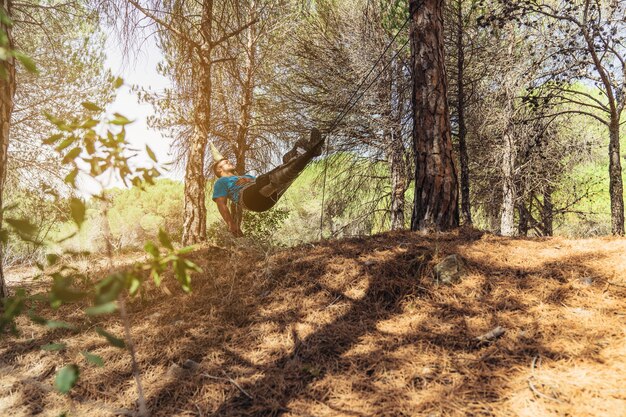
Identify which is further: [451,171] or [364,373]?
[451,171]

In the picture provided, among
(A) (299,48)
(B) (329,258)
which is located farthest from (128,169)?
(A) (299,48)

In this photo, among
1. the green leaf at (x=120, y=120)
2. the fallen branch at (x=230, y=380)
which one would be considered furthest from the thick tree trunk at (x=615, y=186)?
the green leaf at (x=120, y=120)

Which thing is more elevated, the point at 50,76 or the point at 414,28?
the point at 50,76

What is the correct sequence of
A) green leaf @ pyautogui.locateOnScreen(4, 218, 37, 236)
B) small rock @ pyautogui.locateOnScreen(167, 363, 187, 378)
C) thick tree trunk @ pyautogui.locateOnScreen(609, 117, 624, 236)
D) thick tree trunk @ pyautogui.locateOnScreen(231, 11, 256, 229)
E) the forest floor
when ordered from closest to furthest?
green leaf @ pyautogui.locateOnScreen(4, 218, 37, 236), the forest floor, small rock @ pyautogui.locateOnScreen(167, 363, 187, 378), thick tree trunk @ pyautogui.locateOnScreen(609, 117, 624, 236), thick tree trunk @ pyautogui.locateOnScreen(231, 11, 256, 229)

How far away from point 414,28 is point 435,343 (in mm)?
3168

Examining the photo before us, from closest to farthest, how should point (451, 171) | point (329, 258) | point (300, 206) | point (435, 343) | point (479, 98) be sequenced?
point (435, 343)
point (329, 258)
point (451, 171)
point (479, 98)
point (300, 206)

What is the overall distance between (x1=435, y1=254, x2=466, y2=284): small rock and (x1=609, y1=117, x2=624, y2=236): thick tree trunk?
696 centimetres

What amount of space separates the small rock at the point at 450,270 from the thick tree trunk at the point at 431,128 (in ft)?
3.24

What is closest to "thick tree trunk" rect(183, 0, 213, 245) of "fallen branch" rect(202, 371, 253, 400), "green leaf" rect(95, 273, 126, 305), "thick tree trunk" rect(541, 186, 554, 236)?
"fallen branch" rect(202, 371, 253, 400)

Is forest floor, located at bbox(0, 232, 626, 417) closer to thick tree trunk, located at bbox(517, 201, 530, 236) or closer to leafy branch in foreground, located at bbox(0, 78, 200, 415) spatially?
leafy branch in foreground, located at bbox(0, 78, 200, 415)

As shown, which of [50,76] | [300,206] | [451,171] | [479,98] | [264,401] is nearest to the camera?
[264,401]

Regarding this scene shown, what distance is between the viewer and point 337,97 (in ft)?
31.0

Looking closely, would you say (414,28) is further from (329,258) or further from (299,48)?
(299,48)

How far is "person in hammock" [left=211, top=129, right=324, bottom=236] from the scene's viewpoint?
3691 millimetres
